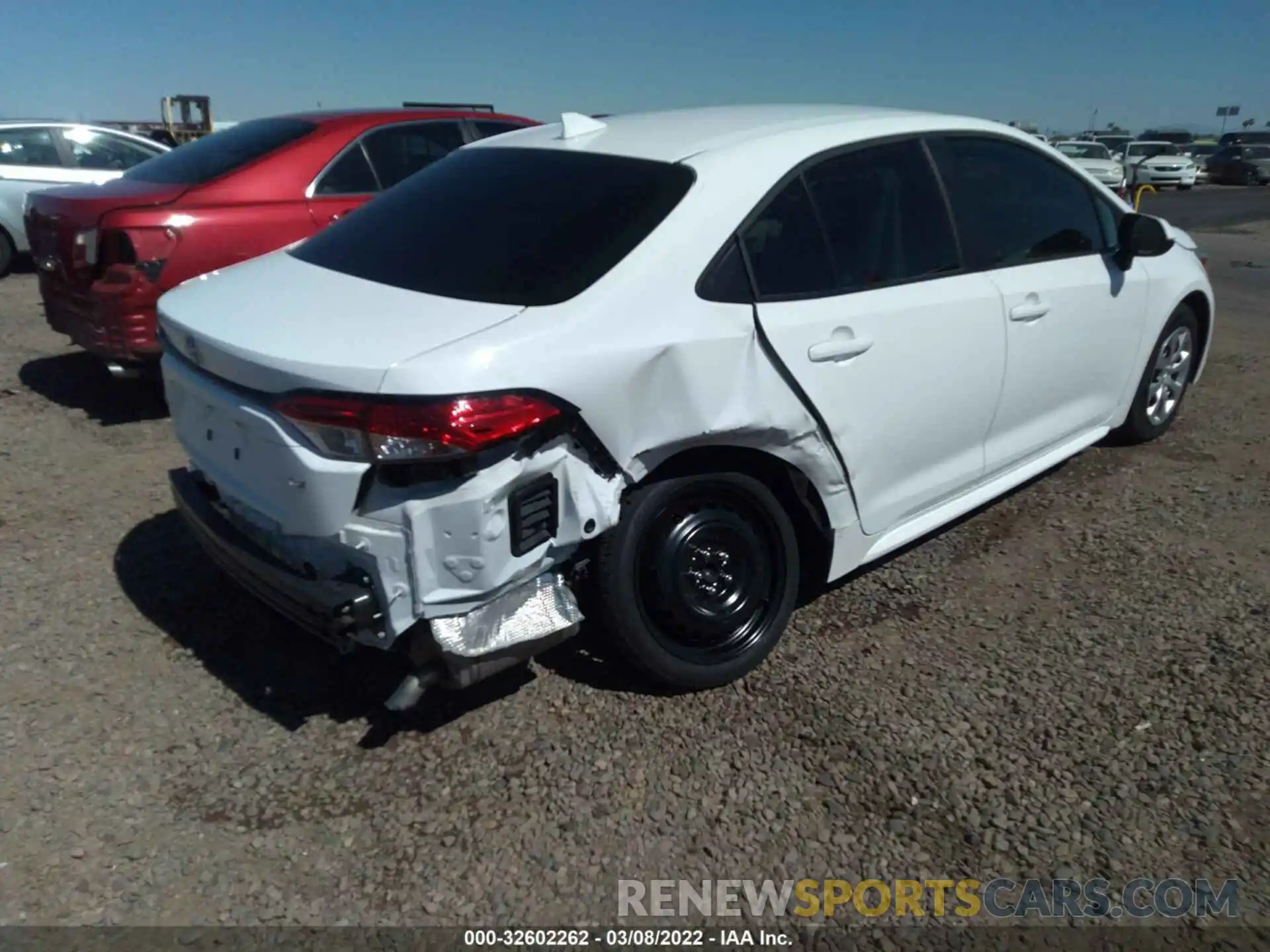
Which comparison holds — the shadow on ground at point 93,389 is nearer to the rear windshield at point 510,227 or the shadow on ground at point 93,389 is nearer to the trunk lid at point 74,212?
the trunk lid at point 74,212

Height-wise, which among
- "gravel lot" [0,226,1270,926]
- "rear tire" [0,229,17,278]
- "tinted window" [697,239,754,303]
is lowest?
"rear tire" [0,229,17,278]

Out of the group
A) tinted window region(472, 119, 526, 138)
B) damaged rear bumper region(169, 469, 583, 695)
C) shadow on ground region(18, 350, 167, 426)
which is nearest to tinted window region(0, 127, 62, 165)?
shadow on ground region(18, 350, 167, 426)

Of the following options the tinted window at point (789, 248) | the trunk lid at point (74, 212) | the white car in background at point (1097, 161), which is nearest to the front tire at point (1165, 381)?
the tinted window at point (789, 248)

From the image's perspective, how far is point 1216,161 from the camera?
112 ft

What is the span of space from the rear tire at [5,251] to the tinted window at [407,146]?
612cm

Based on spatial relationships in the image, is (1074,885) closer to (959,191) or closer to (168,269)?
(959,191)

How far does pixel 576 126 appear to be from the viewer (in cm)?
360

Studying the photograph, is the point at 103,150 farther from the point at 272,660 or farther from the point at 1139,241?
the point at 1139,241

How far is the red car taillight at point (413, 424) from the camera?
2.35 meters

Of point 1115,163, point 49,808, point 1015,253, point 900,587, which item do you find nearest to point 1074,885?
point 900,587

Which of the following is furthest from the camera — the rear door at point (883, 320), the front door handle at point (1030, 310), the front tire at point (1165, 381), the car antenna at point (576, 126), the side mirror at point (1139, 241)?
the front tire at point (1165, 381)

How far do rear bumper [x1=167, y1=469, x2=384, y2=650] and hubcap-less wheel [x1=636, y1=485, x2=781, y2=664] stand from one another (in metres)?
0.81

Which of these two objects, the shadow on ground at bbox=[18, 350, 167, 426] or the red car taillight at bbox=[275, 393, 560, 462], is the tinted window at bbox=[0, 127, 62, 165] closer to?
the shadow on ground at bbox=[18, 350, 167, 426]

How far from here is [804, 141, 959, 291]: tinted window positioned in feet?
10.6
